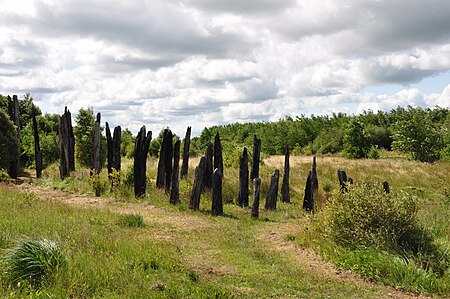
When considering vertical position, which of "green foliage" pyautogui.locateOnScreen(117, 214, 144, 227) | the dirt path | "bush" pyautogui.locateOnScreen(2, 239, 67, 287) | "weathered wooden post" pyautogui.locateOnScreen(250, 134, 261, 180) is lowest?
the dirt path

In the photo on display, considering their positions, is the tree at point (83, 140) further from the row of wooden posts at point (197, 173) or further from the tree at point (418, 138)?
the tree at point (418, 138)

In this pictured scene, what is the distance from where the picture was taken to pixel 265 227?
1443cm

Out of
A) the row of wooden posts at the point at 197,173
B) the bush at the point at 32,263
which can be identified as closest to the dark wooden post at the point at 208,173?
the row of wooden posts at the point at 197,173

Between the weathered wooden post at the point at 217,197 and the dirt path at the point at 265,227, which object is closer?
the dirt path at the point at 265,227

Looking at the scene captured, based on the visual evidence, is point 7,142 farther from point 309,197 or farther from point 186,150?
point 309,197

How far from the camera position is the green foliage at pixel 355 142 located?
4969 cm

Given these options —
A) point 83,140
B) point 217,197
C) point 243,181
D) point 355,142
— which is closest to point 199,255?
point 217,197

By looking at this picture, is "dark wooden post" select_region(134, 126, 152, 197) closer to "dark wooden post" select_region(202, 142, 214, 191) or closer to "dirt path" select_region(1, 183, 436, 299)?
"dirt path" select_region(1, 183, 436, 299)

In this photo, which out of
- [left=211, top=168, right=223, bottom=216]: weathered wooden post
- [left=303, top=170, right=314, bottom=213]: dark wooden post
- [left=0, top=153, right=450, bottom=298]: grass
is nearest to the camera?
[left=0, top=153, right=450, bottom=298]: grass

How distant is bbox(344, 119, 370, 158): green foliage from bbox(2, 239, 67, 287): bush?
4538 cm

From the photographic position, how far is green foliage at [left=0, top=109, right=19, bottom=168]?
24.1m

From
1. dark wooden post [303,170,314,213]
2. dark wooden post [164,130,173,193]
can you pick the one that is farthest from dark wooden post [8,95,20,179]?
dark wooden post [303,170,314,213]

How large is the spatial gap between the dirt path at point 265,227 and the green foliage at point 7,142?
2856mm

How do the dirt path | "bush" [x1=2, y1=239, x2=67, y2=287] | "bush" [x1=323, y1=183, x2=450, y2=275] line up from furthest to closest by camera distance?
"bush" [x1=323, y1=183, x2=450, y2=275]
the dirt path
"bush" [x1=2, y1=239, x2=67, y2=287]
